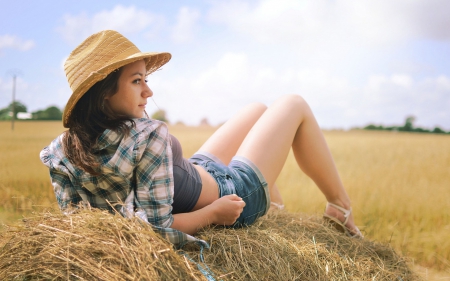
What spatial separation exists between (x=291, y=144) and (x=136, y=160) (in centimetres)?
99

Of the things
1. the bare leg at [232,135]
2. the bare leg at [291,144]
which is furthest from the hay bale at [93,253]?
the bare leg at [232,135]

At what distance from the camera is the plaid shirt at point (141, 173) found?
1.65m

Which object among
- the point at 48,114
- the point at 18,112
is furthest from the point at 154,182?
the point at 48,114

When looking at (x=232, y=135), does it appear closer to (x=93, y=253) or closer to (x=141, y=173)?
(x=141, y=173)

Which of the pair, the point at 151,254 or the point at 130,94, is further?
the point at 130,94

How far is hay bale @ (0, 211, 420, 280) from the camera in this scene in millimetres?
1438

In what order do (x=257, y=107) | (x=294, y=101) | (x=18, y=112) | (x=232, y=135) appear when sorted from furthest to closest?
(x=18, y=112), (x=257, y=107), (x=232, y=135), (x=294, y=101)

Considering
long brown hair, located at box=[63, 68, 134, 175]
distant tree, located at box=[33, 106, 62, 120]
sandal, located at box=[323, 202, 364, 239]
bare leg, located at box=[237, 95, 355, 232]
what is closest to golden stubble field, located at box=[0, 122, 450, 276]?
sandal, located at box=[323, 202, 364, 239]

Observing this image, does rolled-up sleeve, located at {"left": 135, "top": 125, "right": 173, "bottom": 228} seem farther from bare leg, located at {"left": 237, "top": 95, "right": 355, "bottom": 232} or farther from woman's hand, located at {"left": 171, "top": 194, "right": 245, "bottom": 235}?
bare leg, located at {"left": 237, "top": 95, "right": 355, "bottom": 232}

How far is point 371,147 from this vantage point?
6977mm

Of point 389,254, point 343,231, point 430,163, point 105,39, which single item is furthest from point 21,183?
point 430,163

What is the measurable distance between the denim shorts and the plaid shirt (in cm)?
35

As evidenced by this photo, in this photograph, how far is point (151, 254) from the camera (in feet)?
4.84

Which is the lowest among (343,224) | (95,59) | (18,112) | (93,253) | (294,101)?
(18,112)
